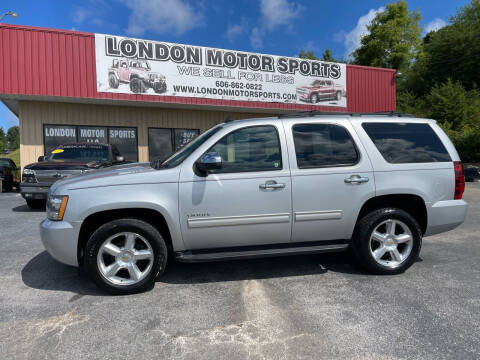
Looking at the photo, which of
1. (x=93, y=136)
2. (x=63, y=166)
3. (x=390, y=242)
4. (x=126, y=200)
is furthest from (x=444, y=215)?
(x=93, y=136)

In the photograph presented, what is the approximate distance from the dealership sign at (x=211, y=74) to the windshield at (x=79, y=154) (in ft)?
14.6

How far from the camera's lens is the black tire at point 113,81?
12.4 m

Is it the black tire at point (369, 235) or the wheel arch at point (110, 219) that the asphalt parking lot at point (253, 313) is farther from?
the wheel arch at point (110, 219)

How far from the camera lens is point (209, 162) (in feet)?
10.8

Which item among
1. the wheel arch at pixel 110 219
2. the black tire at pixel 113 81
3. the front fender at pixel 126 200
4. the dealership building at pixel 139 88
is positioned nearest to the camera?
the front fender at pixel 126 200

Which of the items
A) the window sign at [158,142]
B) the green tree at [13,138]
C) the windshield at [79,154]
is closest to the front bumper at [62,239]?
the windshield at [79,154]

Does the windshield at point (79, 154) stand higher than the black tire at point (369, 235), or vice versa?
the windshield at point (79, 154)

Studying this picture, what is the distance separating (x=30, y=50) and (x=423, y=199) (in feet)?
42.6

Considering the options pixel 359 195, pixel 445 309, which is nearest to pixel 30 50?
pixel 359 195

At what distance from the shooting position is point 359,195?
3.72 metres

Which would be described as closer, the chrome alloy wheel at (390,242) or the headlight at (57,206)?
the headlight at (57,206)

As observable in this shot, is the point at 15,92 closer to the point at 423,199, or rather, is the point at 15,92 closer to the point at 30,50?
the point at 30,50

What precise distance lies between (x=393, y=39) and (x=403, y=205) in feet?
147

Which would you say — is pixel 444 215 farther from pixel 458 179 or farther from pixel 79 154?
pixel 79 154
